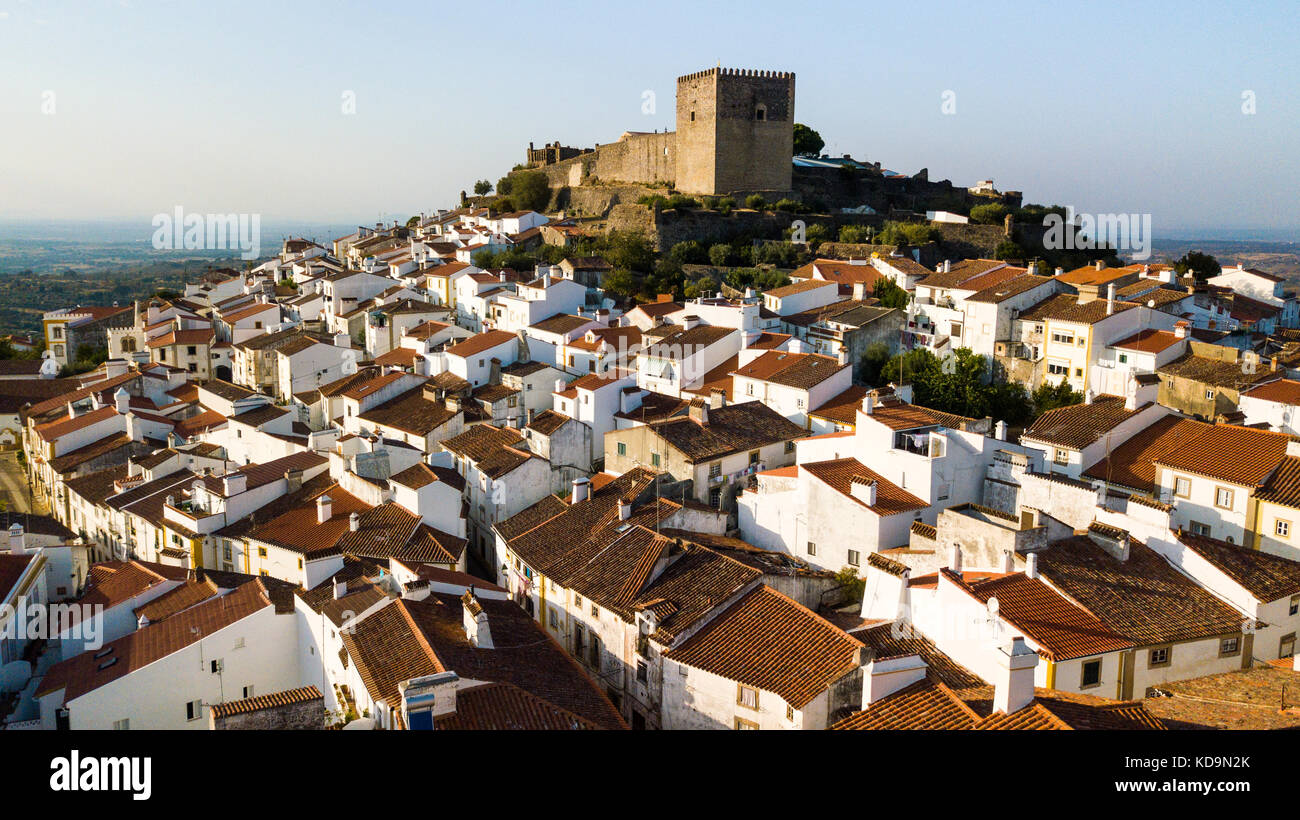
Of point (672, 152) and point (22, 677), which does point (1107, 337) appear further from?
point (672, 152)

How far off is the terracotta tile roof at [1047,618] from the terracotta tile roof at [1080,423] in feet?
21.3

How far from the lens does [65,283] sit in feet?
252

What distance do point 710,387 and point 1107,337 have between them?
29.9ft

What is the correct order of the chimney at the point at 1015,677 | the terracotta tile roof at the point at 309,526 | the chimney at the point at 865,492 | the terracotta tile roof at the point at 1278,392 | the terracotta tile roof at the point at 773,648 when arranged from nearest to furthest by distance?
the chimney at the point at 1015,677
the terracotta tile roof at the point at 773,648
the chimney at the point at 865,492
the terracotta tile roof at the point at 309,526
the terracotta tile roof at the point at 1278,392

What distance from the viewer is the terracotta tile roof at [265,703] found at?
10445 millimetres

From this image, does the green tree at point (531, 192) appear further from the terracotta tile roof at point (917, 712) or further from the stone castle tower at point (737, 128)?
the terracotta tile roof at point (917, 712)

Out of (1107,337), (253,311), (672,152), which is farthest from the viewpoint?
(672,152)

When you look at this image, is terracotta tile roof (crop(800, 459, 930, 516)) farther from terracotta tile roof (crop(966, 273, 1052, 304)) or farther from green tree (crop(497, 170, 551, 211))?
green tree (crop(497, 170, 551, 211))

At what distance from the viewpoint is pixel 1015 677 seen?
927 centimetres

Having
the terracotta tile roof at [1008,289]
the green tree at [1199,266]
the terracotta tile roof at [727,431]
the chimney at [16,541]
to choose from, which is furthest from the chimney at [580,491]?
the green tree at [1199,266]

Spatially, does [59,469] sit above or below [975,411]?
below

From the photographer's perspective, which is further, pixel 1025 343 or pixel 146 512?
pixel 1025 343
